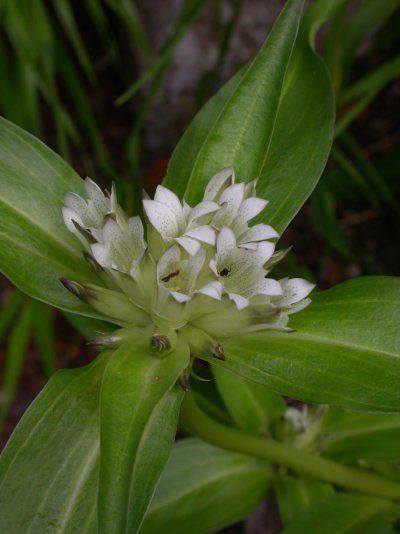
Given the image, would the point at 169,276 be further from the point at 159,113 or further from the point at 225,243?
the point at 159,113

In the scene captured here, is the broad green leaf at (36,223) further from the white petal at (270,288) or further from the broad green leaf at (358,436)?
the broad green leaf at (358,436)

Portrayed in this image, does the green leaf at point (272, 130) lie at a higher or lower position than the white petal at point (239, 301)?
higher

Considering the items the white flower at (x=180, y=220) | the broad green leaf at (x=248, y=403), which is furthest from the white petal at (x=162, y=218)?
the broad green leaf at (x=248, y=403)

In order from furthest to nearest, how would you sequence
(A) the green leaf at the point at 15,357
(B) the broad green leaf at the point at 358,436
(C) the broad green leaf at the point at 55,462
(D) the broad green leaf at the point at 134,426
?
(A) the green leaf at the point at 15,357 < (B) the broad green leaf at the point at 358,436 < (C) the broad green leaf at the point at 55,462 < (D) the broad green leaf at the point at 134,426

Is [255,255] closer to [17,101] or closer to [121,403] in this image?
[121,403]

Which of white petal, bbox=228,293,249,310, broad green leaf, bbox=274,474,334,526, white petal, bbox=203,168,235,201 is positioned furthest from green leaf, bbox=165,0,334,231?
broad green leaf, bbox=274,474,334,526

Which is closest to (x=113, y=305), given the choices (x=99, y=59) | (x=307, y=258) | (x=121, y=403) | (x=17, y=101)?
(x=121, y=403)

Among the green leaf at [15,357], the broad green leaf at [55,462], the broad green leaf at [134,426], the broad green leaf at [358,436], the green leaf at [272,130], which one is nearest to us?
the broad green leaf at [134,426]

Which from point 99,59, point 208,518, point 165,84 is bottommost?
point 208,518
